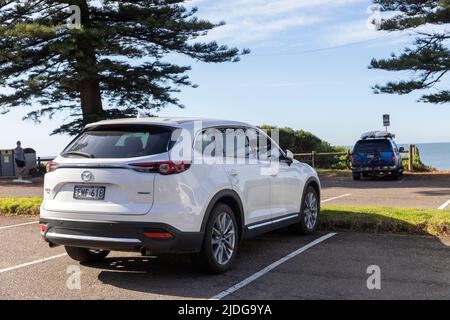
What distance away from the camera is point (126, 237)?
5293 mm

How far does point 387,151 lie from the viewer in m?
20.6

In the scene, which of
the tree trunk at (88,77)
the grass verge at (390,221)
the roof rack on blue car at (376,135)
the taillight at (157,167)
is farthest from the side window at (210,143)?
the tree trunk at (88,77)

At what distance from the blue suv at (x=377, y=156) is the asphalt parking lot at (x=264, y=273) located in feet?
43.6

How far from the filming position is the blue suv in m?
20.6

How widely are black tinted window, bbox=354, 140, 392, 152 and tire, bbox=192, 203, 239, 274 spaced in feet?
51.7

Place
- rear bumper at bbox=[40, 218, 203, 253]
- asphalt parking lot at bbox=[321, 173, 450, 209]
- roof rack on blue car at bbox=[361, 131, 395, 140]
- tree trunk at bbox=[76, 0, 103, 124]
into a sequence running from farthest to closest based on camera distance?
tree trunk at bbox=[76, 0, 103, 124], roof rack on blue car at bbox=[361, 131, 395, 140], asphalt parking lot at bbox=[321, 173, 450, 209], rear bumper at bbox=[40, 218, 203, 253]

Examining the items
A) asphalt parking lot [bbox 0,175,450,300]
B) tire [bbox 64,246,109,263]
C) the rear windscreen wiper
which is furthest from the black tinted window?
the rear windscreen wiper

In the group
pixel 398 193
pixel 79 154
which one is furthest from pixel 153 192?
pixel 398 193

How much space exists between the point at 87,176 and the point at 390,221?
5038 millimetres

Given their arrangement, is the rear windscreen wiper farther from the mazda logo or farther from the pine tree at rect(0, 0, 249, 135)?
the pine tree at rect(0, 0, 249, 135)

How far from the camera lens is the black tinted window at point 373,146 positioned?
67.9ft

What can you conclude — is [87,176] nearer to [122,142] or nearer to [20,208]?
[122,142]

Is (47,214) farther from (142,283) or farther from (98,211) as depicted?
(142,283)

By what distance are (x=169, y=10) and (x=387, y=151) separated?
36.8ft
